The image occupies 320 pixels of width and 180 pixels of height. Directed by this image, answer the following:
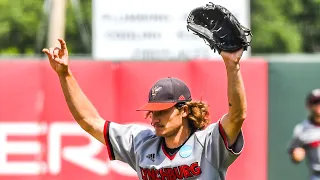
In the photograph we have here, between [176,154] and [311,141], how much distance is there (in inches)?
154

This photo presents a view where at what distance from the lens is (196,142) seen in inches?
209

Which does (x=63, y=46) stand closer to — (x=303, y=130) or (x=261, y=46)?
(x=303, y=130)

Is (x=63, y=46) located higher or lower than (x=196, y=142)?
higher

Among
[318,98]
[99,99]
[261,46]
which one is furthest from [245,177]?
[261,46]

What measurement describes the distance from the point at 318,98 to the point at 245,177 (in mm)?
1220

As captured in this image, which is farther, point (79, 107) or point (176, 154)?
point (79, 107)

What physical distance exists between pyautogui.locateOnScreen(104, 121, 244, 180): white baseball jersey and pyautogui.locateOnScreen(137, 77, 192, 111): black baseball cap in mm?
249

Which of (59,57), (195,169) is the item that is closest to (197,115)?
(195,169)

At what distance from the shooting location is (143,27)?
12258 mm

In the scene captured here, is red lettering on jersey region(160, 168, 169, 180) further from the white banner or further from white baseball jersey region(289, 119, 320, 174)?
the white banner

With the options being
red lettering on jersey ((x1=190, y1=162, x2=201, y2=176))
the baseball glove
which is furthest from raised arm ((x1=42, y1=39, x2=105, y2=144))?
the baseball glove

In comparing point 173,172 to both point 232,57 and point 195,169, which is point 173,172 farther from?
point 232,57

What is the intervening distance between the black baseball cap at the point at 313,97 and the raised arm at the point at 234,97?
169 inches

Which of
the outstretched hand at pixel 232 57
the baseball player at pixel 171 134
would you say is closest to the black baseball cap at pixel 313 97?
the baseball player at pixel 171 134
